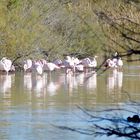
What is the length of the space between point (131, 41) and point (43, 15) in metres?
34.2

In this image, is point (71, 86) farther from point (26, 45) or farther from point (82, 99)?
point (26, 45)

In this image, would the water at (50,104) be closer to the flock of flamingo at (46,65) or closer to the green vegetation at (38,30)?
the green vegetation at (38,30)

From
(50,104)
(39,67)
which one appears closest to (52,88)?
(50,104)

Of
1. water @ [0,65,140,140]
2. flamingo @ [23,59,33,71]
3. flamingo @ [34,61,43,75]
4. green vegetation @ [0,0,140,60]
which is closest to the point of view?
water @ [0,65,140,140]

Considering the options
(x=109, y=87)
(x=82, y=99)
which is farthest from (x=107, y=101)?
(x=109, y=87)

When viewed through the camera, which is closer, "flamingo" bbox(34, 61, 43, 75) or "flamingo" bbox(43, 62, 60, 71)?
"flamingo" bbox(34, 61, 43, 75)

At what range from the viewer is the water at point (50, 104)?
11.7m

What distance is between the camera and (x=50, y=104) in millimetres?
16516

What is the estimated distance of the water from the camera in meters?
11.7

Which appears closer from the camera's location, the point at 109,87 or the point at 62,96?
the point at 62,96

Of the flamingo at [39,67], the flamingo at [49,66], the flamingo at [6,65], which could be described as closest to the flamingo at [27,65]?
the flamingo at [39,67]

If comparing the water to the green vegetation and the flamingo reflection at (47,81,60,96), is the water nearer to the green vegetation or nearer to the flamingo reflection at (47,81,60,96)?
the flamingo reflection at (47,81,60,96)

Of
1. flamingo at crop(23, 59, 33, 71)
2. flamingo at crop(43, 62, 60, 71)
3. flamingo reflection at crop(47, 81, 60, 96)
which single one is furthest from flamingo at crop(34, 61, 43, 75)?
flamingo reflection at crop(47, 81, 60, 96)

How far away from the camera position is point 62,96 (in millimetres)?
18875
